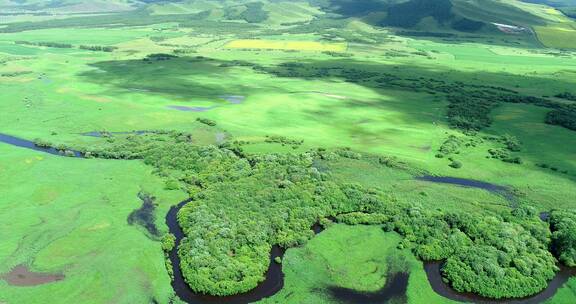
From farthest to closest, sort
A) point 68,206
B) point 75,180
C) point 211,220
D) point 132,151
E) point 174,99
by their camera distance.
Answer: point 174,99, point 132,151, point 75,180, point 68,206, point 211,220

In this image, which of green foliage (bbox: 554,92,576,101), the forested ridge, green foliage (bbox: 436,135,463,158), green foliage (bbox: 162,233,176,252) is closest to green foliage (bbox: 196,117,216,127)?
the forested ridge

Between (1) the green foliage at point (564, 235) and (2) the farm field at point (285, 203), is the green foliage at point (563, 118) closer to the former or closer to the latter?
(2) the farm field at point (285, 203)

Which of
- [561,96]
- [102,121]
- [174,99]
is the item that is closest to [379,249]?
[102,121]

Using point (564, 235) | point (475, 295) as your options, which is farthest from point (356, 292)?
point (564, 235)

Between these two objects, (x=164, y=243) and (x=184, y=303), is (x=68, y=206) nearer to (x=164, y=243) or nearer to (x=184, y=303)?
(x=164, y=243)

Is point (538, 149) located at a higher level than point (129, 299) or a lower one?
higher

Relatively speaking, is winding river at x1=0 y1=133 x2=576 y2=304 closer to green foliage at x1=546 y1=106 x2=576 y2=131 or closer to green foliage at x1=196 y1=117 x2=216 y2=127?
green foliage at x1=196 y1=117 x2=216 y2=127

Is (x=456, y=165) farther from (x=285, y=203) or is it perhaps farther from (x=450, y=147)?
(x=285, y=203)
